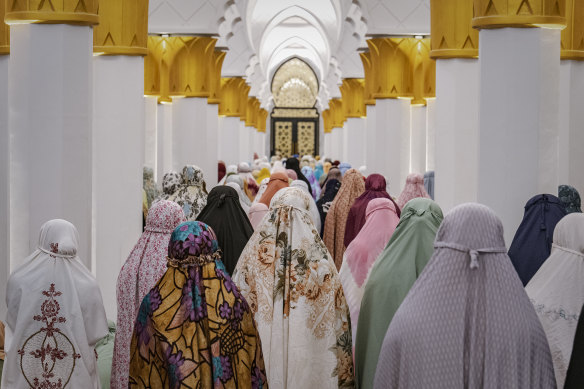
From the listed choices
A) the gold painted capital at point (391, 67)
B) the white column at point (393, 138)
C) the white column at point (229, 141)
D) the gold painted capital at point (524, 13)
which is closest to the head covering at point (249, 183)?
the white column at point (393, 138)

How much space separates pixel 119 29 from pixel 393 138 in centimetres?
637

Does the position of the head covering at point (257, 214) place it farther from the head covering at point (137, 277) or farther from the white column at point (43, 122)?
the head covering at point (137, 277)

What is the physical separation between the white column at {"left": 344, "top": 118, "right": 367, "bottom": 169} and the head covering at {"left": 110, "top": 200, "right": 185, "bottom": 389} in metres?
16.0

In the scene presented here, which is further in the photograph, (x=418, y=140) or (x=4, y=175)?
(x=418, y=140)

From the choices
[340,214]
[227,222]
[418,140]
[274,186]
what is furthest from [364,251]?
[418,140]

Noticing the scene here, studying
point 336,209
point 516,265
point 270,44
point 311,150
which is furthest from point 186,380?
point 311,150

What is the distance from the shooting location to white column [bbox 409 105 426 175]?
13164 millimetres

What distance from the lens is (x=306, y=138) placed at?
35875mm

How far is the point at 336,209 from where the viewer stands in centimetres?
762

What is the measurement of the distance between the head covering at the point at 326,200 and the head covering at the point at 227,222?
8.56 feet

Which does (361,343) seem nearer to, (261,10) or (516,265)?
(516,265)

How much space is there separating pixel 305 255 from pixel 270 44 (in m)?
25.1

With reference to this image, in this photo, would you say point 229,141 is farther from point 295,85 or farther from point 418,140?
point 295,85

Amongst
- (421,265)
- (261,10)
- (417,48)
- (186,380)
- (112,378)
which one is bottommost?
(112,378)
